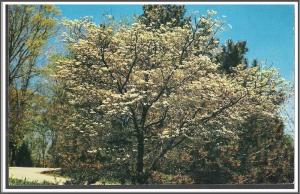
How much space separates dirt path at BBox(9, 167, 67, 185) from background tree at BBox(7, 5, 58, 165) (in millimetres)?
247

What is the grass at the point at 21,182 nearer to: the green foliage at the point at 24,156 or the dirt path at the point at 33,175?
the dirt path at the point at 33,175

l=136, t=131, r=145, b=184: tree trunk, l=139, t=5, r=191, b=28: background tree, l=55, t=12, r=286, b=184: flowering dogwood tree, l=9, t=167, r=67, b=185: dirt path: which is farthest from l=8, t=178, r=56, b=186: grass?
l=139, t=5, r=191, b=28: background tree

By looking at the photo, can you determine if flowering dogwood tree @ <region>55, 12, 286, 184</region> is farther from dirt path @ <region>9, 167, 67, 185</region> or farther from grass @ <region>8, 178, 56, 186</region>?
grass @ <region>8, 178, 56, 186</region>

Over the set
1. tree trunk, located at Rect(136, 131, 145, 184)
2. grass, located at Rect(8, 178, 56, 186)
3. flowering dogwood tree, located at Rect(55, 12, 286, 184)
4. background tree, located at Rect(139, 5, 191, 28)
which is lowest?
grass, located at Rect(8, 178, 56, 186)

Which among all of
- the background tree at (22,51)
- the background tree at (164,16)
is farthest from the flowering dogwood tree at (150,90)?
the background tree at (22,51)

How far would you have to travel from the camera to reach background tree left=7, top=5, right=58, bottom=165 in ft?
34.1

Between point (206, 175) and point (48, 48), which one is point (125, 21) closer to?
point (48, 48)

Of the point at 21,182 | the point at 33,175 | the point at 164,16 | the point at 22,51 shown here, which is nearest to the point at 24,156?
the point at 33,175

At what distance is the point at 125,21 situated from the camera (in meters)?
10.7

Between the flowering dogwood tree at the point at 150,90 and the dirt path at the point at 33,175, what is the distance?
2.73 feet

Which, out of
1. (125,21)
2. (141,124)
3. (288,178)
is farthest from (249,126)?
(125,21)

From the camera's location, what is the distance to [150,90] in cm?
1070

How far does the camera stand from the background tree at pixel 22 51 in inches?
410

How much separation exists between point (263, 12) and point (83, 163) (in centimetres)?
441
